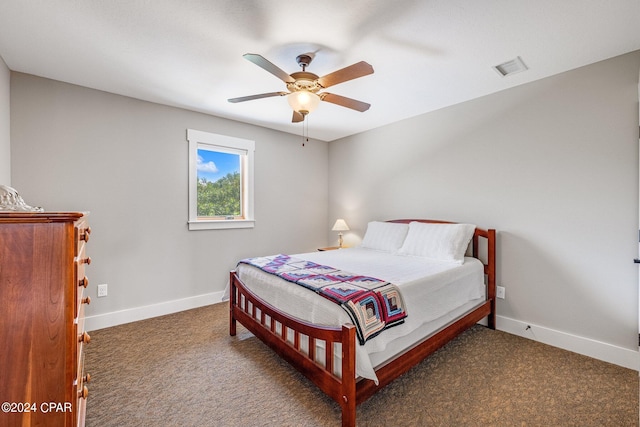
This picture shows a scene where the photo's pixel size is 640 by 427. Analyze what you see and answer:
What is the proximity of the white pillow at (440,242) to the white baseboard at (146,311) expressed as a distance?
8.24 ft

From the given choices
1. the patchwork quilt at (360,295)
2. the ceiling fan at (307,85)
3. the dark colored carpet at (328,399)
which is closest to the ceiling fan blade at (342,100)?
the ceiling fan at (307,85)

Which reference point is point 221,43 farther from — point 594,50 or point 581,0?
point 594,50

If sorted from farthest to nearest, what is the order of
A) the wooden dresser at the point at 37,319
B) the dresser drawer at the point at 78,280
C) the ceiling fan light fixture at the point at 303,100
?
the ceiling fan light fixture at the point at 303,100 → the dresser drawer at the point at 78,280 → the wooden dresser at the point at 37,319

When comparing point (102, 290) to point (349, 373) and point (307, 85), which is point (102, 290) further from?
point (307, 85)

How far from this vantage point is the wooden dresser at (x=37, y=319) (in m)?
0.92

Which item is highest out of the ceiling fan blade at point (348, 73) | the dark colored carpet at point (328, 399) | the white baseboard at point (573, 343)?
the ceiling fan blade at point (348, 73)

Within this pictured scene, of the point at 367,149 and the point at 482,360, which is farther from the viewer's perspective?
the point at 367,149

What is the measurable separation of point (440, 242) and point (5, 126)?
4.08 m

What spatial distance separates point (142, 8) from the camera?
1755mm

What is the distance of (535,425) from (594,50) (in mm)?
2699

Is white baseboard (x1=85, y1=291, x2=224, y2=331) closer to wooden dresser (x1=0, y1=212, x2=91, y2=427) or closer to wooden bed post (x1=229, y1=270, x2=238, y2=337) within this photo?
wooden bed post (x1=229, y1=270, x2=238, y2=337)

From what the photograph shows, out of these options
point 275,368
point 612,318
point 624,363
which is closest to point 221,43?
point 275,368

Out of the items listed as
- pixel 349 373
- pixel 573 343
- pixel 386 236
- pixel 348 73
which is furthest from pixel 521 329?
pixel 348 73

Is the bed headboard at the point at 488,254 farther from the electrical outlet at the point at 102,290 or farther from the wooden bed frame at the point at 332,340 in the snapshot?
the electrical outlet at the point at 102,290
